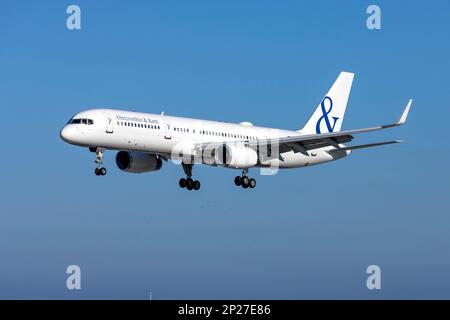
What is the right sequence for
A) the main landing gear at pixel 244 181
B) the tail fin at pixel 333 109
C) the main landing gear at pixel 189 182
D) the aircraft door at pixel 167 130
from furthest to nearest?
1. the tail fin at pixel 333 109
2. the main landing gear at pixel 189 182
3. the main landing gear at pixel 244 181
4. the aircraft door at pixel 167 130

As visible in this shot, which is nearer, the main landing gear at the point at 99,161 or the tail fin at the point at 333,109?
the main landing gear at the point at 99,161

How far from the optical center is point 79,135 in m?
59.0

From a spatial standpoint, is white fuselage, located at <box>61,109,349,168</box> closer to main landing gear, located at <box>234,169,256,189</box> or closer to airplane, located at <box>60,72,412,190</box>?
airplane, located at <box>60,72,412,190</box>

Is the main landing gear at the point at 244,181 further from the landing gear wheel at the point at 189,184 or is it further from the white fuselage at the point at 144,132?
the landing gear wheel at the point at 189,184

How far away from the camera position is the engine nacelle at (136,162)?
2628 inches

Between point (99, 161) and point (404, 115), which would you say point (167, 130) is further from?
point (404, 115)

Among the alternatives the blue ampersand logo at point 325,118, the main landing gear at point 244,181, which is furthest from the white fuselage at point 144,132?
the blue ampersand logo at point 325,118

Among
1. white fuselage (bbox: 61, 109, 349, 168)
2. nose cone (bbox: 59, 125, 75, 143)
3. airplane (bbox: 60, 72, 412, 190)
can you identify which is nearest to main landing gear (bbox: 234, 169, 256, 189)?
airplane (bbox: 60, 72, 412, 190)

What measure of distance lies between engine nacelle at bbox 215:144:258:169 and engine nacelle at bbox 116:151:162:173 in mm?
5310

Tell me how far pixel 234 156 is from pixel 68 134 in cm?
1123
